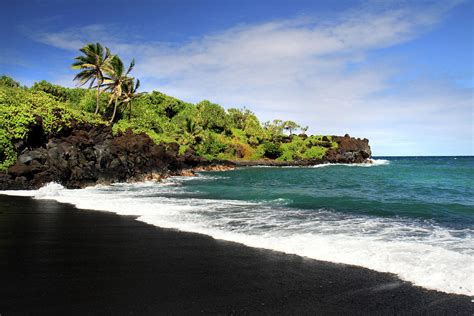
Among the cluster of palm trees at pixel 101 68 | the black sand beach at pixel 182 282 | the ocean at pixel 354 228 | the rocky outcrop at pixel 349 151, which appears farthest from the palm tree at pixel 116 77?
the rocky outcrop at pixel 349 151

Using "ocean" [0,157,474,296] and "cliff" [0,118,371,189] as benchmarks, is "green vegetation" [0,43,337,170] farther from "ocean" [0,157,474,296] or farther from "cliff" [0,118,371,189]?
"ocean" [0,157,474,296]

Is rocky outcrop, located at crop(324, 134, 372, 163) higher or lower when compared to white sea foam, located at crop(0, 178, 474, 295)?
higher

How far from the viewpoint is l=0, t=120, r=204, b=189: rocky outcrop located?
24.8 m

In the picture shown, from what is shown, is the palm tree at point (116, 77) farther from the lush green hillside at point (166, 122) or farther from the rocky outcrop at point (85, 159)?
the rocky outcrop at point (85, 159)

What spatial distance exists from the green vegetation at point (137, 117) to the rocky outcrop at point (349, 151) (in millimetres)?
2296

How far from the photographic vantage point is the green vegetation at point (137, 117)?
27.6 m

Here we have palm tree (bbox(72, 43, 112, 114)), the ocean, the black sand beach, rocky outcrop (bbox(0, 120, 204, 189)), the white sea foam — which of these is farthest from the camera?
palm tree (bbox(72, 43, 112, 114))

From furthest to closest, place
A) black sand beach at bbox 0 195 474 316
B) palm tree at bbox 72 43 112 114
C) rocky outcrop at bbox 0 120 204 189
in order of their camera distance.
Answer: palm tree at bbox 72 43 112 114 < rocky outcrop at bbox 0 120 204 189 < black sand beach at bbox 0 195 474 316

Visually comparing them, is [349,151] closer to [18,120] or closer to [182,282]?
[18,120]

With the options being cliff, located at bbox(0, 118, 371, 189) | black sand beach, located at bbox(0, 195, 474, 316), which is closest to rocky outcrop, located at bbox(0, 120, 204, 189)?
cliff, located at bbox(0, 118, 371, 189)

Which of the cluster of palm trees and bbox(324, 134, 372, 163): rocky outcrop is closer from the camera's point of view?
the cluster of palm trees

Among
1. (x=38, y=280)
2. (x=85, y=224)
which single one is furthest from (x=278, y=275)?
(x=85, y=224)

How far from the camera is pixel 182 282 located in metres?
6.34

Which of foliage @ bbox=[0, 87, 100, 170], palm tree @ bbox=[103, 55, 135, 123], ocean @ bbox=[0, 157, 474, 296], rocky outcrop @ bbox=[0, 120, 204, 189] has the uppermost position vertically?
palm tree @ bbox=[103, 55, 135, 123]
